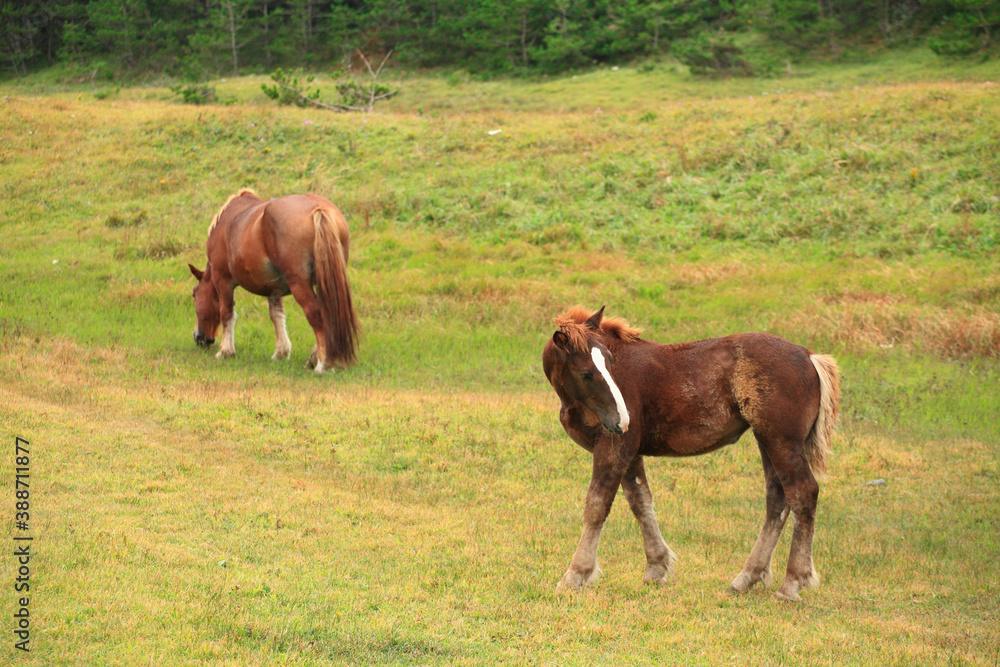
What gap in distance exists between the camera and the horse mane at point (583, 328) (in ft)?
21.1

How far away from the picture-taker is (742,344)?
676cm

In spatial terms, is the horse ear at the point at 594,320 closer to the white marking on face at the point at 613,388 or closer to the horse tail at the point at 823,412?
the white marking on face at the point at 613,388

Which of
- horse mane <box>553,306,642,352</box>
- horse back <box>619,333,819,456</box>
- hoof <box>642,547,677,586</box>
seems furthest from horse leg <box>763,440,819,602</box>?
horse mane <box>553,306,642,352</box>

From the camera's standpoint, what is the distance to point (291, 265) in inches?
543

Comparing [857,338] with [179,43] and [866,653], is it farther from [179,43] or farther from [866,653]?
[179,43]

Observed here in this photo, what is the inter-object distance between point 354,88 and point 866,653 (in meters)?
34.0

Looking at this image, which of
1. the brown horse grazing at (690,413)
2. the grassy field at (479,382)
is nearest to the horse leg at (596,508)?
the brown horse grazing at (690,413)

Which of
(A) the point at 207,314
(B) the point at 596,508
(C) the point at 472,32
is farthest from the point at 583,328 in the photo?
(C) the point at 472,32

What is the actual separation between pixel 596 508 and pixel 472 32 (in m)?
49.2

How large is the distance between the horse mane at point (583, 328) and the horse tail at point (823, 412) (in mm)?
1397

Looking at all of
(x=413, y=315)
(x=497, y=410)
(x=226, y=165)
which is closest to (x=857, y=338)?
(x=497, y=410)

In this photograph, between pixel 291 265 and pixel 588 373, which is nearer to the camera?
pixel 588 373

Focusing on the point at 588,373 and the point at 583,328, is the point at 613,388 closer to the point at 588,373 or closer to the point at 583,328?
the point at 588,373

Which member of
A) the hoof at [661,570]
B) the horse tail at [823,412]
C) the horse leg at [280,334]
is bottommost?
the horse leg at [280,334]
